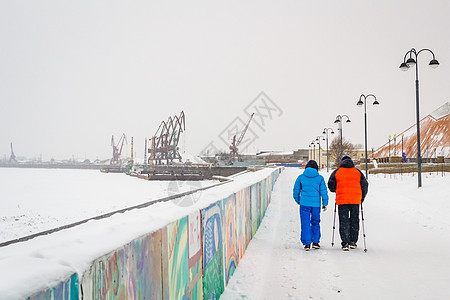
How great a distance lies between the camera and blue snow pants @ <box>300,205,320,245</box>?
266 inches

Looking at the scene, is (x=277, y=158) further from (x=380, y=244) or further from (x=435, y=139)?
(x=380, y=244)

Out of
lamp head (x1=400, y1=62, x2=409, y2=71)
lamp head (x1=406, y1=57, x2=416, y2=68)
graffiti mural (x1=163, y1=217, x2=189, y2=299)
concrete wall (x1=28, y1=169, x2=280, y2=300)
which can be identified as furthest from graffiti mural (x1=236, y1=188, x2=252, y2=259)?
lamp head (x1=400, y1=62, x2=409, y2=71)

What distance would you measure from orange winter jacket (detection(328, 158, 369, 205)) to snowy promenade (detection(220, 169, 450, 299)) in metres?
0.93

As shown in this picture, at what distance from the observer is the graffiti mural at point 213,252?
154 inches

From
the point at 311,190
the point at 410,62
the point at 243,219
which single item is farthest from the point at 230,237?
the point at 410,62

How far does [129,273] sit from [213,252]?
7.37 ft

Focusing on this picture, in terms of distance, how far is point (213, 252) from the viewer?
14.0ft

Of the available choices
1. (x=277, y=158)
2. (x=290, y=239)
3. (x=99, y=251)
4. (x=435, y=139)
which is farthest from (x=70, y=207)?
(x=277, y=158)

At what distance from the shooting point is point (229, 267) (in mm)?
5168

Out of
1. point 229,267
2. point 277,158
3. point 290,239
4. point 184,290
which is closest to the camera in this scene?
point 184,290

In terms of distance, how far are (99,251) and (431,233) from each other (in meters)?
8.11

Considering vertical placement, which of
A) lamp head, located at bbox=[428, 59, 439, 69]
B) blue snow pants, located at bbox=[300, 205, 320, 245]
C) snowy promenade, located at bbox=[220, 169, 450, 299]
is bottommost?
snowy promenade, located at bbox=[220, 169, 450, 299]

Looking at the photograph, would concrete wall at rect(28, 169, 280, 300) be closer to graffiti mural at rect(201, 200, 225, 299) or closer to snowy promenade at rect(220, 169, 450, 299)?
graffiti mural at rect(201, 200, 225, 299)

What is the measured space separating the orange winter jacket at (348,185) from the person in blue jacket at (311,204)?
270mm
